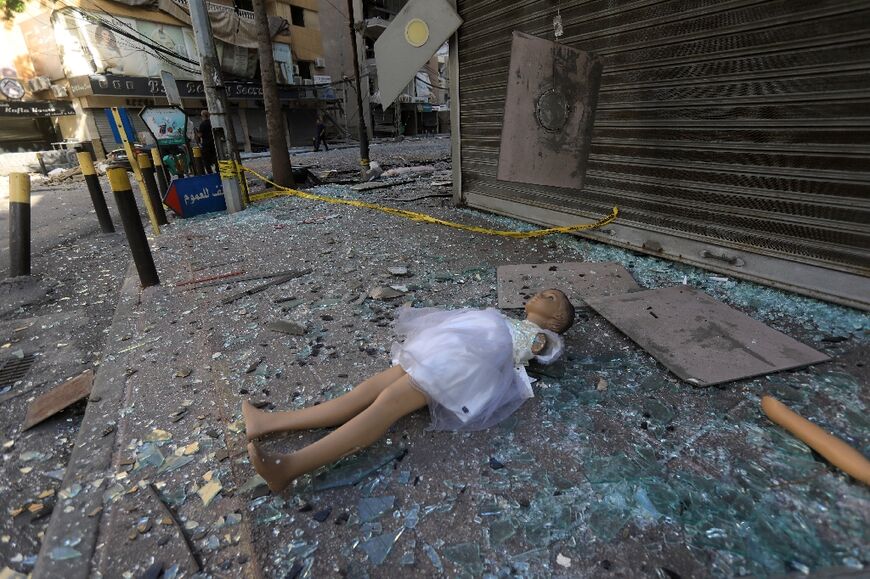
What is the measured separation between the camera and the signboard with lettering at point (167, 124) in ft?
27.6

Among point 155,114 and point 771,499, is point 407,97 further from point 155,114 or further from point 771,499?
point 771,499

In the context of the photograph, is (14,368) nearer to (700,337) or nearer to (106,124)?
(700,337)

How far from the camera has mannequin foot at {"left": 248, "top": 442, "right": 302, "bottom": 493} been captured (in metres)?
1.63

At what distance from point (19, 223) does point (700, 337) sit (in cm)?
683

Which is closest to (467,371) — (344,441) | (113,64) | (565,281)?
(344,441)

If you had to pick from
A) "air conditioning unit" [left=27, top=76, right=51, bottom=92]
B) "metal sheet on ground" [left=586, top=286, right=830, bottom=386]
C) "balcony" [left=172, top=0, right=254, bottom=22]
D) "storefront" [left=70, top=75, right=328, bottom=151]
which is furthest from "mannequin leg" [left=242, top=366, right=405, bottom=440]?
"air conditioning unit" [left=27, top=76, right=51, bottom=92]

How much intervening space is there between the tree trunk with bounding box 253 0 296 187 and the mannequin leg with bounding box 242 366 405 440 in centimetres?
815

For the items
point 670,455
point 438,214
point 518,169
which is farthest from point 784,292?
point 438,214

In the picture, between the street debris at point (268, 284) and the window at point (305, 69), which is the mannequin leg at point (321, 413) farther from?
the window at point (305, 69)

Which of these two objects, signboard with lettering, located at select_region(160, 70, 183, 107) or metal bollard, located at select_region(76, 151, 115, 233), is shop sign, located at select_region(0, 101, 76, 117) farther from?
metal bollard, located at select_region(76, 151, 115, 233)

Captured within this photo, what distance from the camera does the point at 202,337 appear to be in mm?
3164

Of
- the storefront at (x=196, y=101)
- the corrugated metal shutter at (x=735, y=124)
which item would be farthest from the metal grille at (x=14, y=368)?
the storefront at (x=196, y=101)

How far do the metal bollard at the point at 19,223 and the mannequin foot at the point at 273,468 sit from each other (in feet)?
16.9

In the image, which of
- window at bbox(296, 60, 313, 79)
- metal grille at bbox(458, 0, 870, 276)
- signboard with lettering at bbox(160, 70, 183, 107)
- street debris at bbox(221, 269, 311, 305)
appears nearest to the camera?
metal grille at bbox(458, 0, 870, 276)
